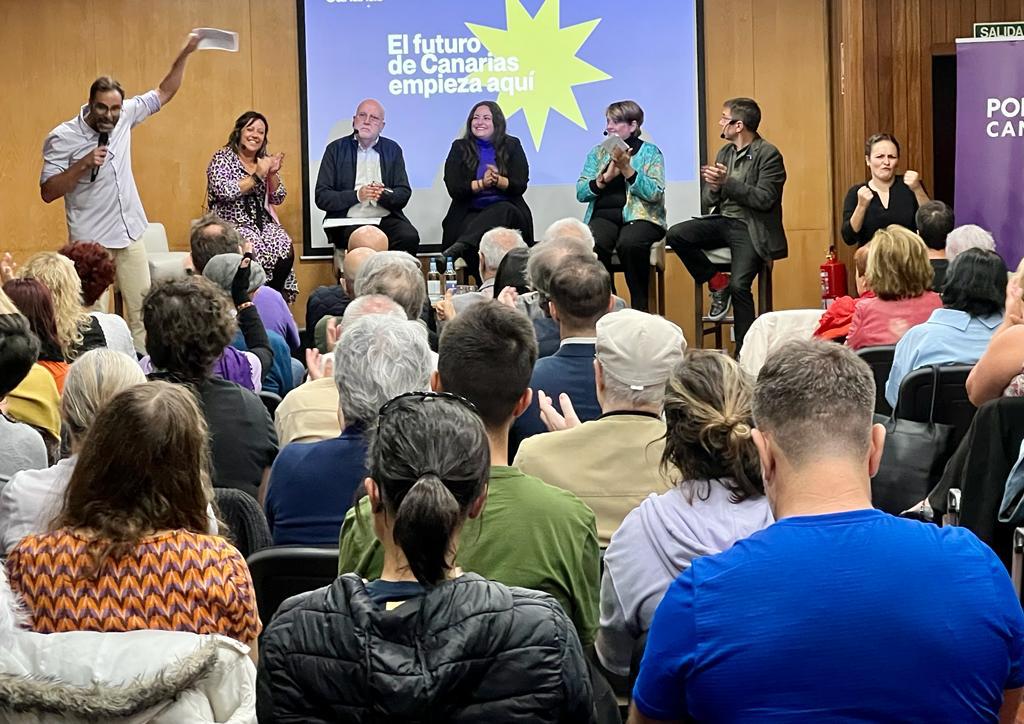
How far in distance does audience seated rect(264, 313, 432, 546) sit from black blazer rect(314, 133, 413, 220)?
237 inches

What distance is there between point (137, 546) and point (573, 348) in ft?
6.14

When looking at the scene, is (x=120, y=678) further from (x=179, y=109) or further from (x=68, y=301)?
(x=179, y=109)

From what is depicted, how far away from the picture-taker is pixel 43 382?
12.1 ft

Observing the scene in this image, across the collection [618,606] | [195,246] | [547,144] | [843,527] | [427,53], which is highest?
[427,53]

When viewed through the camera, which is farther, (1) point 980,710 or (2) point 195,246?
(2) point 195,246

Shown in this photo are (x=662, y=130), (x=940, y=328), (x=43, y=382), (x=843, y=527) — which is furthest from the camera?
(x=662, y=130)

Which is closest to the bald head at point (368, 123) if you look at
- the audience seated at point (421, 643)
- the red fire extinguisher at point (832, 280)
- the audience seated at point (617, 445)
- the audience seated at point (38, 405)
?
the red fire extinguisher at point (832, 280)

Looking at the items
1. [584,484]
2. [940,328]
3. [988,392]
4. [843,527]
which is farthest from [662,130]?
[843,527]

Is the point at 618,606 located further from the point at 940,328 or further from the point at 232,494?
the point at 940,328

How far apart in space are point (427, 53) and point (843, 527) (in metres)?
8.56

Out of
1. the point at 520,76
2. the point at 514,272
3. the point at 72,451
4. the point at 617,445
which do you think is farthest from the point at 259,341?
the point at 520,76

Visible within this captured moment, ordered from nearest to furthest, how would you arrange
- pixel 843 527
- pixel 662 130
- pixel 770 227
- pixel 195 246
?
pixel 843 527 → pixel 195 246 → pixel 770 227 → pixel 662 130

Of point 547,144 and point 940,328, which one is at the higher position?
point 547,144

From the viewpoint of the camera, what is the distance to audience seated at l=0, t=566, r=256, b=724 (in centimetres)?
178
